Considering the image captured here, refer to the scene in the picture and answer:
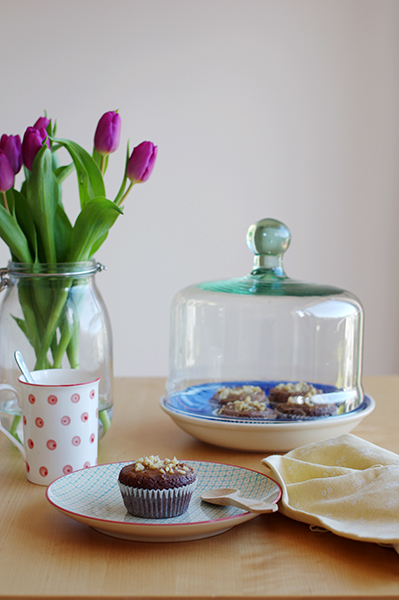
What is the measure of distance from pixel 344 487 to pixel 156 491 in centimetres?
19

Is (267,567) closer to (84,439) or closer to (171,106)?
(84,439)

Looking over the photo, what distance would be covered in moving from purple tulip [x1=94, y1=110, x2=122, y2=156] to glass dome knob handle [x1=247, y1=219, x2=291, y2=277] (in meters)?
0.25

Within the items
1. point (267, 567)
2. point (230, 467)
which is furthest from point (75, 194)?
point (267, 567)

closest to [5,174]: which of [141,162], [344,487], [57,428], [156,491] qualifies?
[141,162]

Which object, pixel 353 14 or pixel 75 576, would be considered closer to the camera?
pixel 75 576

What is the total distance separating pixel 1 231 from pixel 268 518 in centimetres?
47

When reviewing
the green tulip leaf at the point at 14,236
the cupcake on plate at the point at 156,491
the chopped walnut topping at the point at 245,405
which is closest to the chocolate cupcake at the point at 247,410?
the chopped walnut topping at the point at 245,405

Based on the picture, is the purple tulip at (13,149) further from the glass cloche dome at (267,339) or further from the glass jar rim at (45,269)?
the glass cloche dome at (267,339)

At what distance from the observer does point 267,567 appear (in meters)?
0.50

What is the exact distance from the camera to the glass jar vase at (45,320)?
78cm

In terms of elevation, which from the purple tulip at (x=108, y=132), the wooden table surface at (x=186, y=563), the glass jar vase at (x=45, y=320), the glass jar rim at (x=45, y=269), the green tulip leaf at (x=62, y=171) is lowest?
the wooden table surface at (x=186, y=563)

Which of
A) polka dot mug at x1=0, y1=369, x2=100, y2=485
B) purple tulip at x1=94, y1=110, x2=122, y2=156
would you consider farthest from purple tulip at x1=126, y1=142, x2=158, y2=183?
polka dot mug at x1=0, y1=369, x2=100, y2=485

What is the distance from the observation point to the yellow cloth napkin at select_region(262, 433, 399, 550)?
0.53m

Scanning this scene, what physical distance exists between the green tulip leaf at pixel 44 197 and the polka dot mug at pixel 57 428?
0.63ft
